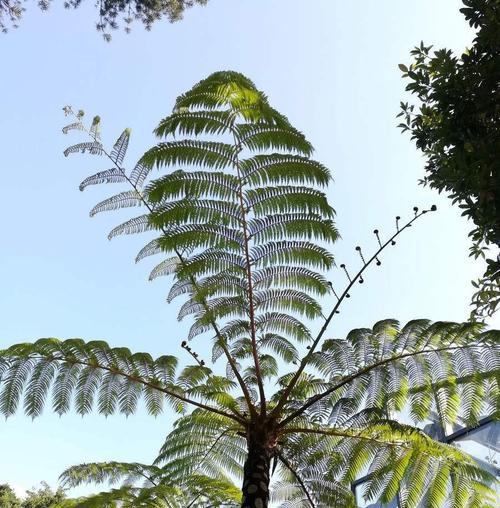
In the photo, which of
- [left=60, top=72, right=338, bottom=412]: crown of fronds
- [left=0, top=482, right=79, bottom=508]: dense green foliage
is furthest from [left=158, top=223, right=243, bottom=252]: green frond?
[left=0, top=482, right=79, bottom=508]: dense green foliage

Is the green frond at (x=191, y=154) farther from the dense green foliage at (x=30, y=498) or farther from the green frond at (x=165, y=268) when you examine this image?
the dense green foliage at (x=30, y=498)

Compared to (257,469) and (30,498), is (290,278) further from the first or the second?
(30,498)

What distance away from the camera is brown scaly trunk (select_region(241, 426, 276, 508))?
2.87m

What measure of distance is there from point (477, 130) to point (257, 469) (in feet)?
6.65

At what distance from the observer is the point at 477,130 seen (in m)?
2.54

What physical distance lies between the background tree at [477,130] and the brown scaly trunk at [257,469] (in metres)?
1.32

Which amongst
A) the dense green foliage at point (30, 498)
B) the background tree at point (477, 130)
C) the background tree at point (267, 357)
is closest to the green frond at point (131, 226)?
the background tree at point (267, 357)

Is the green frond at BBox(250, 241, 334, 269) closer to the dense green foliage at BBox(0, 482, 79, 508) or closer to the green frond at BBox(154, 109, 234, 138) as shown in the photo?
the green frond at BBox(154, 109, 234, 138)

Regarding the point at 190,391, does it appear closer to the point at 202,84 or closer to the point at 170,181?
the point at 170,181

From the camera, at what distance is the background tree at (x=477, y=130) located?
2.34 meters

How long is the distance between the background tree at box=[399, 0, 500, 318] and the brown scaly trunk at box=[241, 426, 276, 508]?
1321mm

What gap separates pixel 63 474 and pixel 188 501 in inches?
37.8

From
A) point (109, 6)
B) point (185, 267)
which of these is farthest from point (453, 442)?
point (109, 6)

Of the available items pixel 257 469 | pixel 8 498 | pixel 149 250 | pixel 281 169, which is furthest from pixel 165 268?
pixel 8 498
